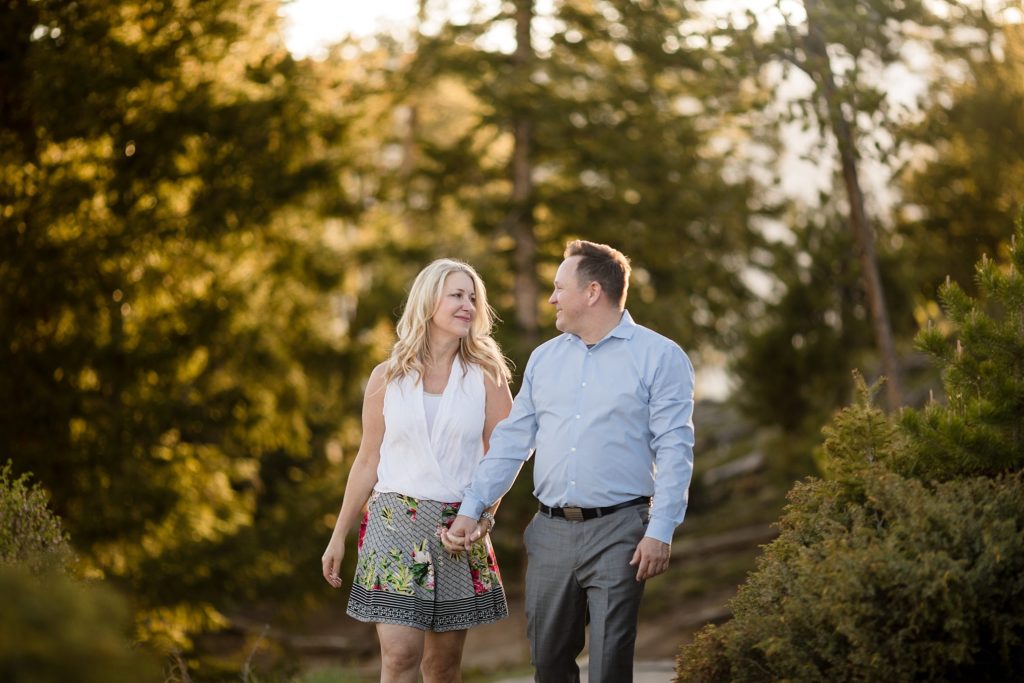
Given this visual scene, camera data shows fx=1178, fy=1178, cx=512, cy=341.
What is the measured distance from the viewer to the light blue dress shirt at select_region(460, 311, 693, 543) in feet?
14.7

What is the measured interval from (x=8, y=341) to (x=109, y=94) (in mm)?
2797

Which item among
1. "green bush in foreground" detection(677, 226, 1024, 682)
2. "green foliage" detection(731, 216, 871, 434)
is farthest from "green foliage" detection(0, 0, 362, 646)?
"green bush in foreground" detection(677, 226, 1024, 682)

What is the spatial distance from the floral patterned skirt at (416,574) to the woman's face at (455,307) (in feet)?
2.40

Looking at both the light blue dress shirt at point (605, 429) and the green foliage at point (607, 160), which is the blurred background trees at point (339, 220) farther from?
the light blue dress shirt at point (605, 429)

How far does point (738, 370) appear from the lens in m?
15.0

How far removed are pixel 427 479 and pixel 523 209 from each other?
33.6 ft

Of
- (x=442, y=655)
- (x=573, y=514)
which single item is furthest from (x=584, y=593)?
(x=442, y=655)

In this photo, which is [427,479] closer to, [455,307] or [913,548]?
[455,307]

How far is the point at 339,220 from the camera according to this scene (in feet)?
48.9

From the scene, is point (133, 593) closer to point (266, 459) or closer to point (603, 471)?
point (266, 459)

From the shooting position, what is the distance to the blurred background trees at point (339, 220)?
480 inches

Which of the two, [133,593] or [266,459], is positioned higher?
[133,593]

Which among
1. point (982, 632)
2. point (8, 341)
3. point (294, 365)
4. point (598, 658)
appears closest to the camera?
point (982, 632)

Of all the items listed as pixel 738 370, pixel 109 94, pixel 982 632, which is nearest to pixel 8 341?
pixel 109 94
